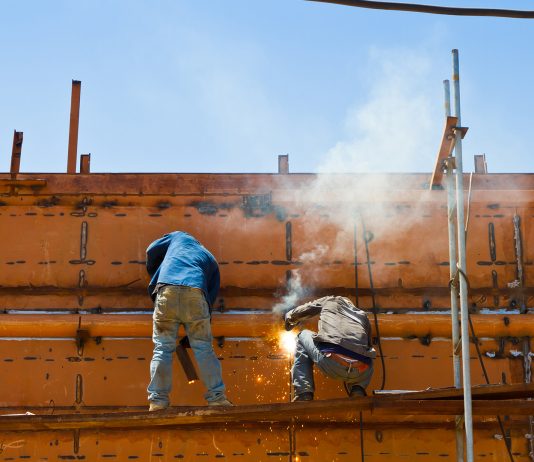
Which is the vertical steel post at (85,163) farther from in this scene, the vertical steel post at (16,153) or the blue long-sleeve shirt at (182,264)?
the blue long-sleeve shirt at (182,264)

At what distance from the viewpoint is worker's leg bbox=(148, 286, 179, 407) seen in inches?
253

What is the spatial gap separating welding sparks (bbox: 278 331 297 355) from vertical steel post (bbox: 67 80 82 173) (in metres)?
2.85

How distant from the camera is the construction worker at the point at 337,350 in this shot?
6477 mm

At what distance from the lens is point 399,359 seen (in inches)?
290

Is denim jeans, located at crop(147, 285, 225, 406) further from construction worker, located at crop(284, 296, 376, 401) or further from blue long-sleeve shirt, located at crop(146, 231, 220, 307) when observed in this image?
construction worker, located at crop(284, 296, 376, 401)

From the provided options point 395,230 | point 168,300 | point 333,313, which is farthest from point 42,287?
point 395,230

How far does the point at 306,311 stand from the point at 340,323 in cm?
46

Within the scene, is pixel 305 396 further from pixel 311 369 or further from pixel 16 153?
pixel 16 153

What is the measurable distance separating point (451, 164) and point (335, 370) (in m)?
1.90

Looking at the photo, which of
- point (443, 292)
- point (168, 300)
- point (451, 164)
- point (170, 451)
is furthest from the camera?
point (443, 292)

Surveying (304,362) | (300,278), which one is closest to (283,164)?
(300,278)

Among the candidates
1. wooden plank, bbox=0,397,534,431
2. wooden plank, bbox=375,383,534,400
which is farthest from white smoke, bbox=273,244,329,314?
wooden plank, bbox=375,383,534,400

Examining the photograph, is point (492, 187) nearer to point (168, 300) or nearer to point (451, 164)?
point (451, 164)

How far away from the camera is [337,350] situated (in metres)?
6.50
